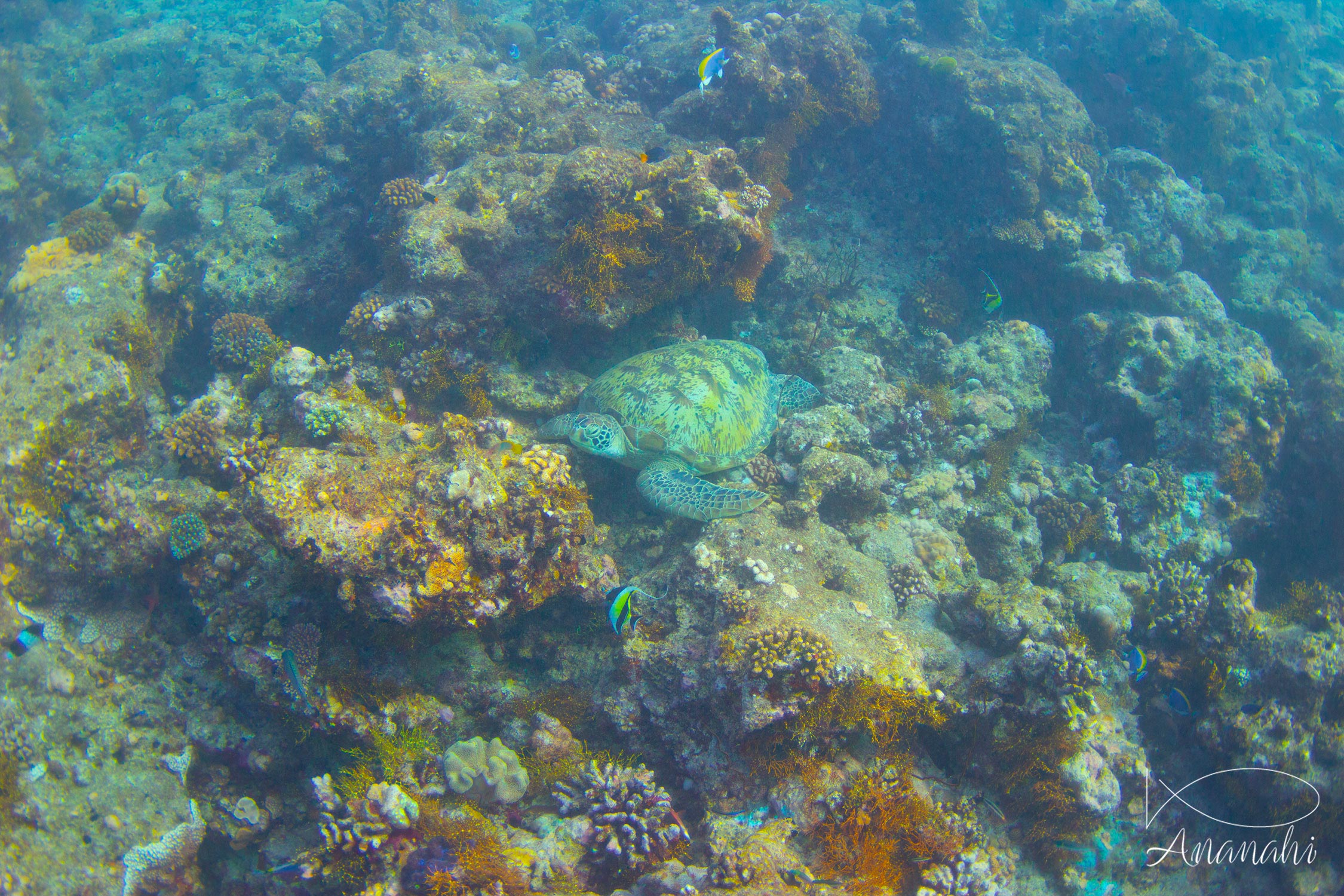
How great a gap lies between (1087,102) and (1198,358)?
26.2ft

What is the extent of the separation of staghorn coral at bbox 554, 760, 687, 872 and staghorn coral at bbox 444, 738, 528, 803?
298 millimetres

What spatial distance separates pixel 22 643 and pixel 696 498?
5.60m

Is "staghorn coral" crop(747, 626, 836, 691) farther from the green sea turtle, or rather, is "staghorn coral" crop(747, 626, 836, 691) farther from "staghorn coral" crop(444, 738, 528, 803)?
"staghorn coral" crop(444, 738, 528, 803)

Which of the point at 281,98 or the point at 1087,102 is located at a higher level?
the point at 1087,102

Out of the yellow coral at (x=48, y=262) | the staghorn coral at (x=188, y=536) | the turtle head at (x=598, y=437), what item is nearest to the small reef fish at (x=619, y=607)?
the turtle head at (x=598, y=437)

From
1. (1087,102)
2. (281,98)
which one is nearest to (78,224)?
(281,98)

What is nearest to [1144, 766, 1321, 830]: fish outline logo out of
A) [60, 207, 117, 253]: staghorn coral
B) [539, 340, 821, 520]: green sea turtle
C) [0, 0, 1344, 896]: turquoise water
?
[0, 0, 1344, 896]: turquoise water

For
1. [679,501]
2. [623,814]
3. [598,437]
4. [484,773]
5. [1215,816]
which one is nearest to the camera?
[623,814]

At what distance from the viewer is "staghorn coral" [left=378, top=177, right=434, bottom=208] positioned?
261 inches

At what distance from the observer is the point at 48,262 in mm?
7801

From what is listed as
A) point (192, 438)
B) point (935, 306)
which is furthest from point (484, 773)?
point (935, 306)

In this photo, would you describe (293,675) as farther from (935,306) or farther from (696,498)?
(935,306)

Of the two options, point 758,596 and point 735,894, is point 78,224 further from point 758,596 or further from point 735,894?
point 735,894

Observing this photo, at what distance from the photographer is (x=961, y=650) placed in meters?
4.45
